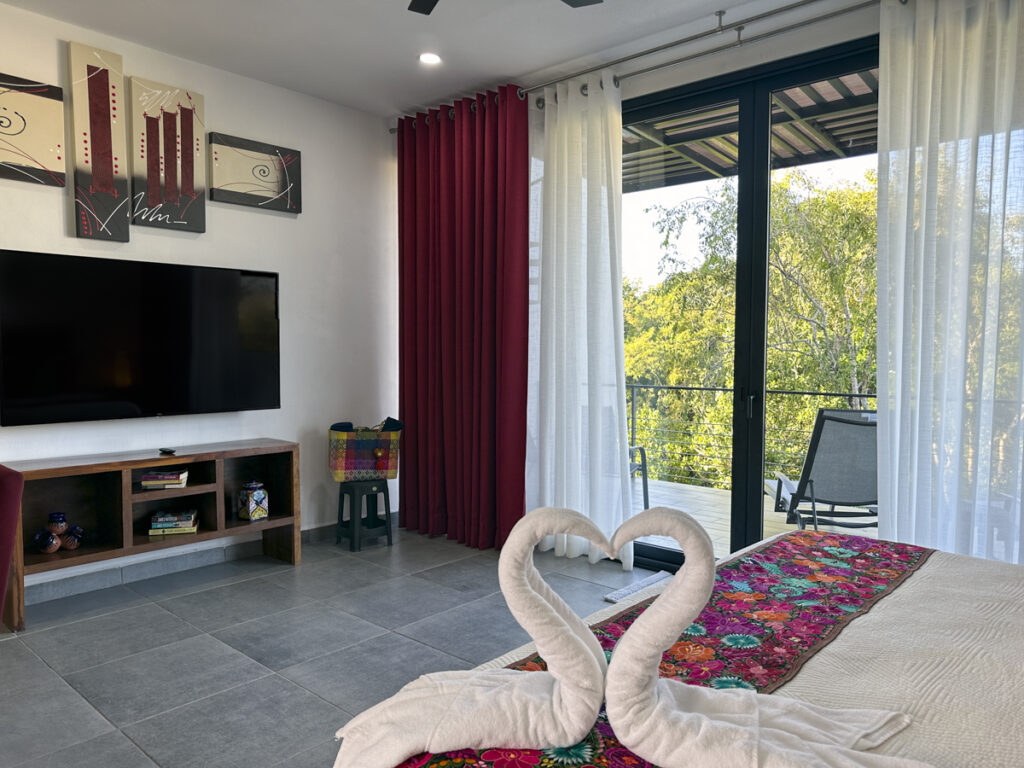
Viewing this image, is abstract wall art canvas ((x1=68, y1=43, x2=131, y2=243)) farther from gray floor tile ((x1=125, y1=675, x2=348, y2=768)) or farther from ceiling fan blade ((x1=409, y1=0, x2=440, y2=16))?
gray floor tile ((x1=125, y1=675, x2=348, y2=768))

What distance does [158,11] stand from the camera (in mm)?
3090

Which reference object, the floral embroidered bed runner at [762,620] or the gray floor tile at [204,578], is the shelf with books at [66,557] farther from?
the floral embroidered bed runner at [762,620]

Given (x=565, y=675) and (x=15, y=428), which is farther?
(x=15, y=428)

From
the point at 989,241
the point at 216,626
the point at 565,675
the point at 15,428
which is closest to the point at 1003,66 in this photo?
the point at 989,241

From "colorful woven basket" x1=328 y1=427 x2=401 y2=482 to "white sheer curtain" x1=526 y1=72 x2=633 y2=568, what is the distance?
0.80m

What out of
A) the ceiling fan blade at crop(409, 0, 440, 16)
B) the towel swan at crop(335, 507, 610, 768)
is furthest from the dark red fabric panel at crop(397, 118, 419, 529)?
the towel swan at crop(335, 507, 610, 768)

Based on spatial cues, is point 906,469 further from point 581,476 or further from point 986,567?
point 581,476

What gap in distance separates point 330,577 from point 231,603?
0.51 metres

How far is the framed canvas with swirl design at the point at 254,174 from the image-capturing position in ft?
12.3

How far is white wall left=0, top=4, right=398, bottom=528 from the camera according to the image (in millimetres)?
3152

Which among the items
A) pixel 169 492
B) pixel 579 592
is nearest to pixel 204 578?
pixel 169 492

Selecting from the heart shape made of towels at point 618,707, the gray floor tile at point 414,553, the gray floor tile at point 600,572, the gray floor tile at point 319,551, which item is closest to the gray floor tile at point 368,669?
the gray floor tile at point 414,553

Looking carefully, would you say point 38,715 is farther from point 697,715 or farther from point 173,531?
point 697,715

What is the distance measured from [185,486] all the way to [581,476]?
1971 mm
